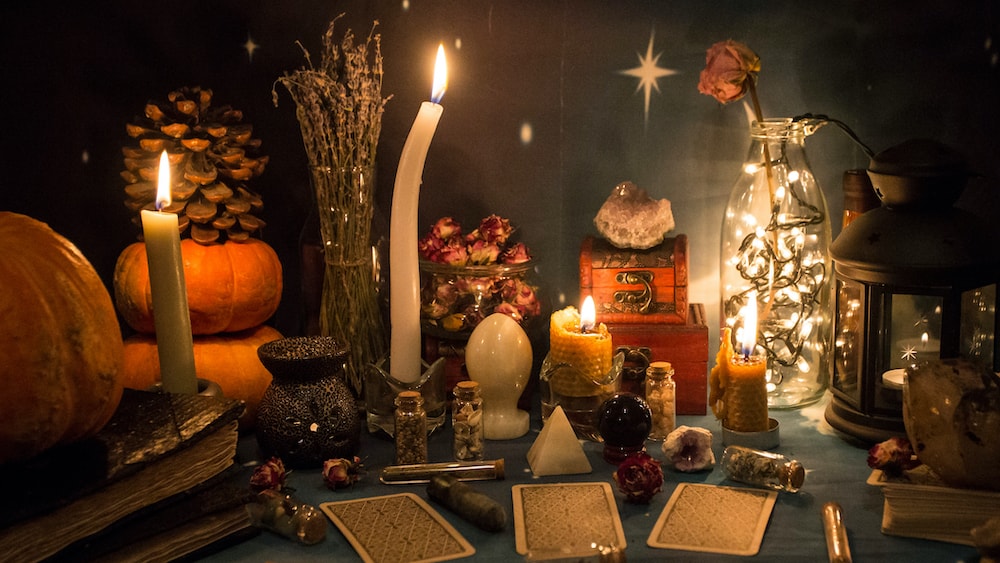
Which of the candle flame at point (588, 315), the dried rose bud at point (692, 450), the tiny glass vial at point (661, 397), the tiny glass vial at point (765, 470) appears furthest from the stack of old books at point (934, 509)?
the candle flame at point (588, 315)

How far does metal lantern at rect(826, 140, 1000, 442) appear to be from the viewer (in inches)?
50.8

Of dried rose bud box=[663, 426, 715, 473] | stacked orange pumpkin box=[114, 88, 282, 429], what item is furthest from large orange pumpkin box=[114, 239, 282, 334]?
dried rose bud box=[663, 426, 715, 473]

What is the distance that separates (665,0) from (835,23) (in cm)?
27

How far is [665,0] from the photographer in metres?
1.60

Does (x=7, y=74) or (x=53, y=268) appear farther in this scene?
(x=7, y=74)

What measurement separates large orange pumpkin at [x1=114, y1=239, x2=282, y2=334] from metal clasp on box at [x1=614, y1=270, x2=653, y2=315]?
53cm

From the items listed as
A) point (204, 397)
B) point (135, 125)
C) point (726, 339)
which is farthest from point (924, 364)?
point (135, 125)

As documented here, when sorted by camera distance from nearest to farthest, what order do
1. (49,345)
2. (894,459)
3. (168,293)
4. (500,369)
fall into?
(49,345) → (894,459) → (168,293) → (500,369)

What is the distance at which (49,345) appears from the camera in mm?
1020

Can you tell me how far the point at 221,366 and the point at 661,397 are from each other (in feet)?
2.10

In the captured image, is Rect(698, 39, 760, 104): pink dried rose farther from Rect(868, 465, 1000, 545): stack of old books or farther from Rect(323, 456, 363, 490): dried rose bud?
Rect(323, 456, 363, 490): dried rose bud

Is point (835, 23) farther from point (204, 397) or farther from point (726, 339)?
point (204, 397)

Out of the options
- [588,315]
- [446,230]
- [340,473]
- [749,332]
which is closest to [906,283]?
[749,332]

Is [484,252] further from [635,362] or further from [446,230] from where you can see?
[635,362]
